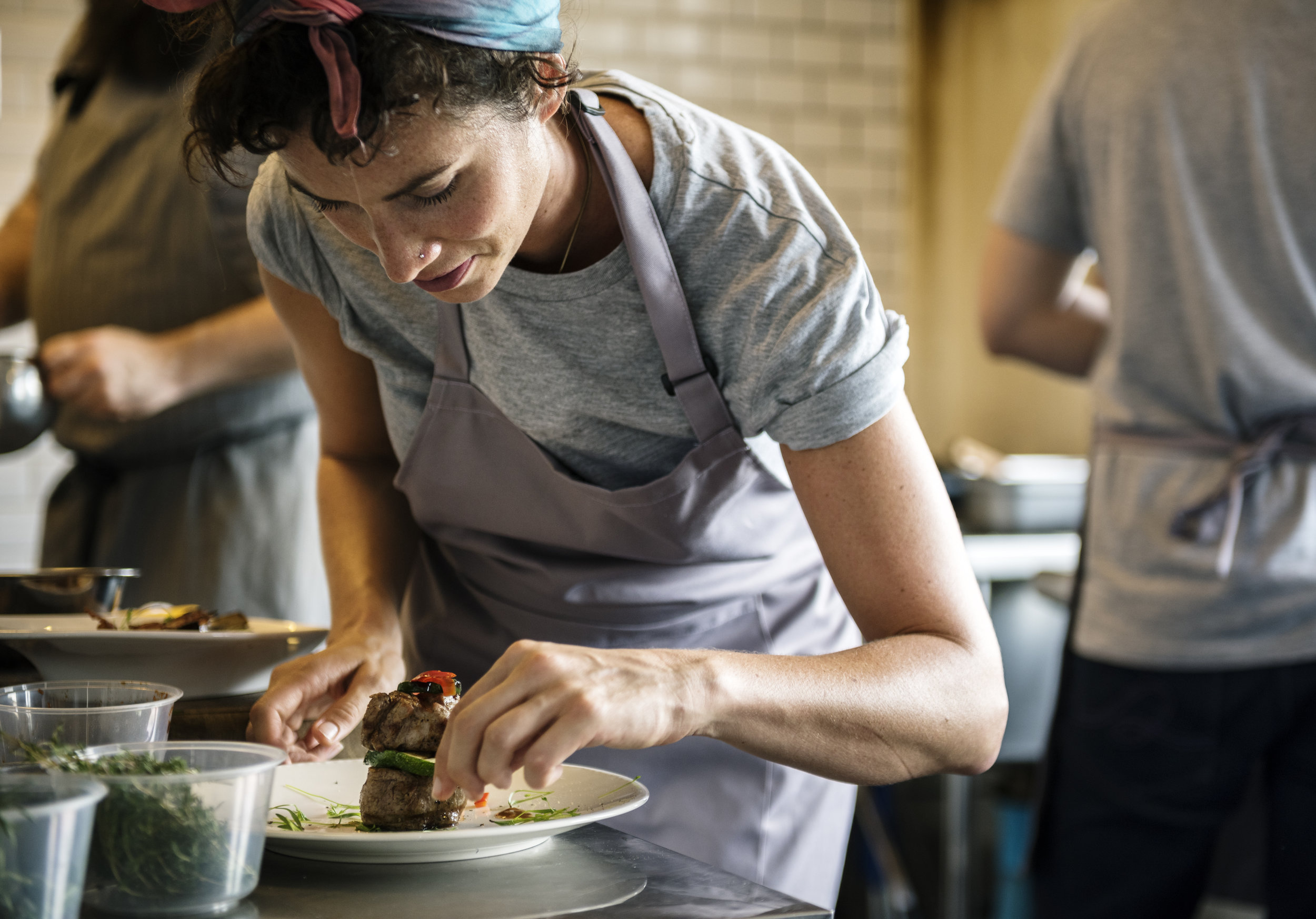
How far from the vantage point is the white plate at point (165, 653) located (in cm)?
104

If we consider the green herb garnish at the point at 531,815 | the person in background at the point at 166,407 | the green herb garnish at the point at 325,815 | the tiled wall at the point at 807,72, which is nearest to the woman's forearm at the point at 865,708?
the green herb garnish at the point at 531,815

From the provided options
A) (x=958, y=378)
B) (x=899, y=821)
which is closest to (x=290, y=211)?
(x=899, y=821)

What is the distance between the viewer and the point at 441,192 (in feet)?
3.18

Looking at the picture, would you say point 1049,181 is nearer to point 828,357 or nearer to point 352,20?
point 828,357

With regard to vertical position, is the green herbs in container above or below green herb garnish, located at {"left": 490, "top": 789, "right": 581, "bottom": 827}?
above

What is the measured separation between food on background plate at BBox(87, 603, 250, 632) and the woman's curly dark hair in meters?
0.42

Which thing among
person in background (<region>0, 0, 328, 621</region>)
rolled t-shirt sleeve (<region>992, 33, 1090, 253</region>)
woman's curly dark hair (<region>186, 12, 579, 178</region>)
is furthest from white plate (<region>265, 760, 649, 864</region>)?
rolled t-shirt sleeve (<region>992, 33, 1090, 253</region>)

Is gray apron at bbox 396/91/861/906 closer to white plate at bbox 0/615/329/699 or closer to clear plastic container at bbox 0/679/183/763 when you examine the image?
white plate at bbox 0/615/329/699

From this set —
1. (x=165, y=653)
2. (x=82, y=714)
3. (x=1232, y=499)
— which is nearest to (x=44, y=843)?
(x=82, y=714)

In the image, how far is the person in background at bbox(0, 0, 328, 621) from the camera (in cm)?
185

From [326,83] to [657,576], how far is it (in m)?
0.55

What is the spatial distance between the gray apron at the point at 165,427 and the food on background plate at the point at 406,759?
1.03 meters

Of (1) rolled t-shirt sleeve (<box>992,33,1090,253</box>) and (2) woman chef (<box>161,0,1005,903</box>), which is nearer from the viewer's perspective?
(2) woman chef (<box>161,0,1005,903</box>)

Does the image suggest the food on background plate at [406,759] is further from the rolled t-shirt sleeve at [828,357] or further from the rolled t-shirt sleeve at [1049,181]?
Answer: the rolled t-shirt sleeve at [1049,181]
